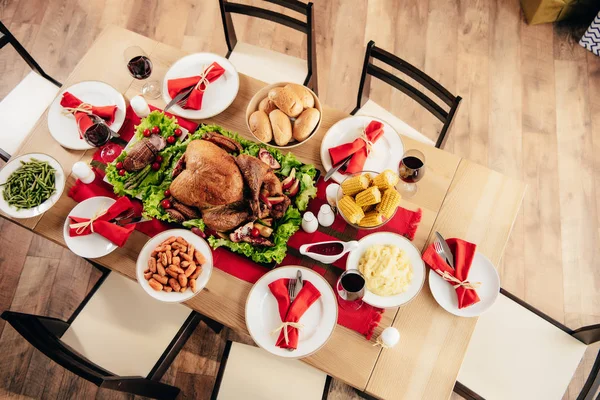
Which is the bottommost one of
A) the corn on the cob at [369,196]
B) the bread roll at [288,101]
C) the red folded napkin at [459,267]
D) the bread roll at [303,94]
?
the red folded napkin at [459,267]

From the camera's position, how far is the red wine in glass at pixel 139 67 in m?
2.07

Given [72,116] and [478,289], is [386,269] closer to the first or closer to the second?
[478,289]

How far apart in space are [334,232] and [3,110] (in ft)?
6.64

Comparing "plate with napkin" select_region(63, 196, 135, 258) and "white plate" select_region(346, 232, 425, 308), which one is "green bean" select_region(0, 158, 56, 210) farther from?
"white plate" select_region(346, 232, 425, 308)

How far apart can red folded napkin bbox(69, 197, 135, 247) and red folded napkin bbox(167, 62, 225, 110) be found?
0.53 meters

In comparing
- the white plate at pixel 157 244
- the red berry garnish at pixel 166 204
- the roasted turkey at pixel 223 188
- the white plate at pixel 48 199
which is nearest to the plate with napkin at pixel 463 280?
the roasted turkey at pixel 223 188

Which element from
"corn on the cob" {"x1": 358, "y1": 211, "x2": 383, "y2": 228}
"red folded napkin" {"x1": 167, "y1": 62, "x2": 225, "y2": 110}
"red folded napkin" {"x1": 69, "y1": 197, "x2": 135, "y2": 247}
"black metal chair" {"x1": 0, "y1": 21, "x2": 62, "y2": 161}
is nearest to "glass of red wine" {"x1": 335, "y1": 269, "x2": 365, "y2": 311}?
"corn on the cob" {"x1": 358, "y1": 211, "x2": 383, "y2": 228}

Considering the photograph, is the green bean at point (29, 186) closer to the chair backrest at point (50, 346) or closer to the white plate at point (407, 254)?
the chair backrest at point (50, 346)

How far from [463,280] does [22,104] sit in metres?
2.50

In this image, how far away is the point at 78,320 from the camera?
2.21 meters

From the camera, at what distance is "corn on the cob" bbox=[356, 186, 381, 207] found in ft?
5.73

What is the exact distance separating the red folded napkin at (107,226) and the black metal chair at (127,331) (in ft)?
1.36

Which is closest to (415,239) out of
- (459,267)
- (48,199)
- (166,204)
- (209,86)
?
(459,267)

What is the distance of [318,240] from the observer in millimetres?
1915
